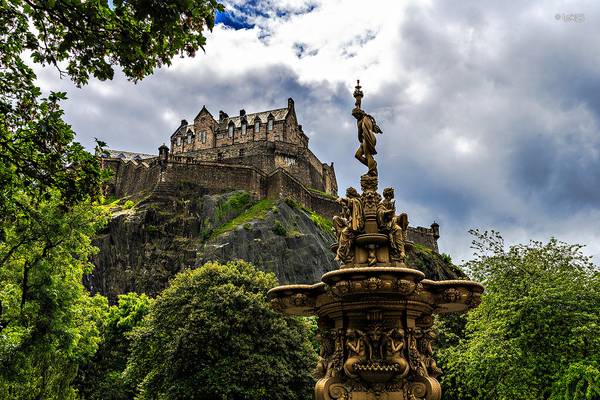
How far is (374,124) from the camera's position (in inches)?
392

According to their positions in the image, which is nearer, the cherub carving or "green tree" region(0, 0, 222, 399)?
"green tree" region(0, 0, 222, 399)

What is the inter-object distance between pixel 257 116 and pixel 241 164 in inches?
426

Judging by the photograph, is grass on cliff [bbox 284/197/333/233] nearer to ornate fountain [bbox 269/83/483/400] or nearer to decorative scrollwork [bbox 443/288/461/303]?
ornate fountain [bbox 269/83/483/400]

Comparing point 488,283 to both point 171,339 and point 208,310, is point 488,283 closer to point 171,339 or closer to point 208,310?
point 208,310

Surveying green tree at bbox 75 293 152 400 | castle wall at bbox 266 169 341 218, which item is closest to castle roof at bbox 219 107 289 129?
castle wall at bbox 266 169 341 218

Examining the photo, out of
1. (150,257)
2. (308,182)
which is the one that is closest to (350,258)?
(150,257)

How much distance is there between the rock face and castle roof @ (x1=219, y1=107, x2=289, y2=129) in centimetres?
1905

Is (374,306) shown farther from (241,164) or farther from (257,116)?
(257,116)

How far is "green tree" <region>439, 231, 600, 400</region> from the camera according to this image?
17.8 meters

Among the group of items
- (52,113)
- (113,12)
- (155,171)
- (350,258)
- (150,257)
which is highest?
(155,171)

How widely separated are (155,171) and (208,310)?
36128 mm

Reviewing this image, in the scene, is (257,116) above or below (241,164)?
above

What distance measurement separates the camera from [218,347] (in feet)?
80.9

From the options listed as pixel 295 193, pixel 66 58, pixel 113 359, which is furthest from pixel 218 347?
pixel 295 193
